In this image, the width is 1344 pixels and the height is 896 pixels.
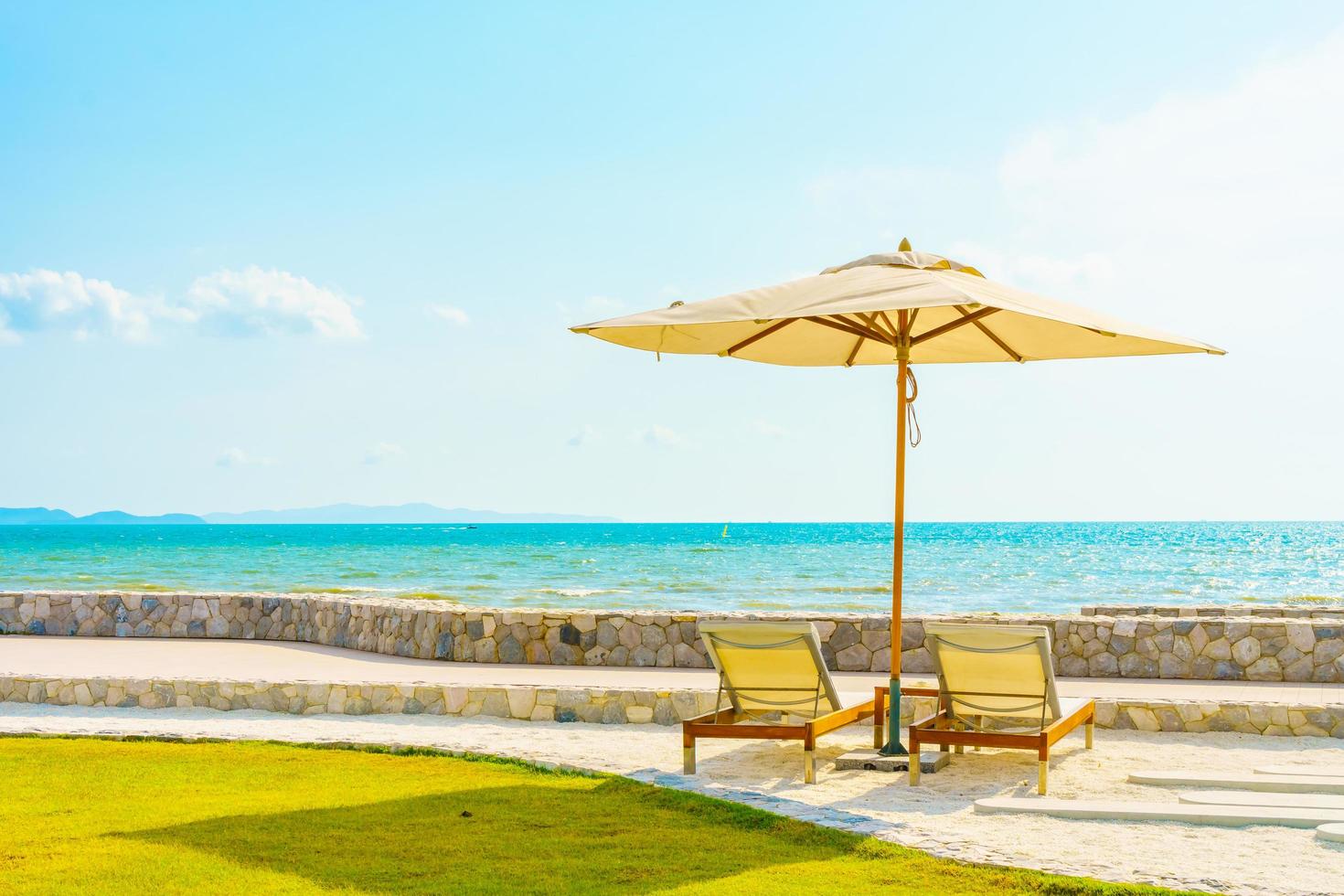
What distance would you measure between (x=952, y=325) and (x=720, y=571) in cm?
3692

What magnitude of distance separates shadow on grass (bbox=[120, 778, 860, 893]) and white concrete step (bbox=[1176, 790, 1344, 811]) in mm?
1817

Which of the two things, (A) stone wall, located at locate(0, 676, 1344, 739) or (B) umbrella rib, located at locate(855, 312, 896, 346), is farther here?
(A) stone wall, located at locate(0, 676, 1344, 739)

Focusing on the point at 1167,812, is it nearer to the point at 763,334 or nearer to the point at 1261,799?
the point at 1261,799

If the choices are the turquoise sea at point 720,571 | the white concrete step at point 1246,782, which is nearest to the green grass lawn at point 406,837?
the white concrete step at point 1246,782

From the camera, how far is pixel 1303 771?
6.50 m

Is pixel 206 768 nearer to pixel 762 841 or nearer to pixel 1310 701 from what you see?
pixel 762 841

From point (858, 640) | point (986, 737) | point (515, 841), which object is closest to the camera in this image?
point (515, 841)

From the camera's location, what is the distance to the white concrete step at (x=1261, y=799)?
5641mm

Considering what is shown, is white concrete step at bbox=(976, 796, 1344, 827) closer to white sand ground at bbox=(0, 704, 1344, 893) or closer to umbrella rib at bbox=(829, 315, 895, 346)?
white sand ground at bbox=(0, 704, 1344, 893)

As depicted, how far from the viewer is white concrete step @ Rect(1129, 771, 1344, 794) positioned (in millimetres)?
6090

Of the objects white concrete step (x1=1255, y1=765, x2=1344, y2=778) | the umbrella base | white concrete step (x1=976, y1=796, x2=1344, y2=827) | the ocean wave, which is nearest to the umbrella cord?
the umbrella base

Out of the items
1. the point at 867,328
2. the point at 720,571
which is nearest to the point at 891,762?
the point at 867,328

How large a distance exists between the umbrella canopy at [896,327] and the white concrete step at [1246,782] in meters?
1.34

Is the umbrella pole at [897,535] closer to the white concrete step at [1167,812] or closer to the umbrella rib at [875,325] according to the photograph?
the umbrella rib at [875,325]
